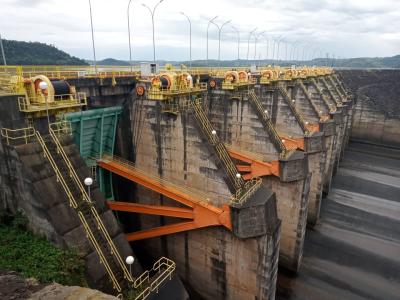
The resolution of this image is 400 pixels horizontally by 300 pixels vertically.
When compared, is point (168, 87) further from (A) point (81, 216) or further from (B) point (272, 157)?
(B) point (272, 157)

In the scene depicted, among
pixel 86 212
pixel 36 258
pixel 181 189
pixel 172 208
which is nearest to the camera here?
pixel 36 258

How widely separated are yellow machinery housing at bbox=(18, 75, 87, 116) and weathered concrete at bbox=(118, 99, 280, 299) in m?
5.90

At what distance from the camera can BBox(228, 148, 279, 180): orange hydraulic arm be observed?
77.4 ft

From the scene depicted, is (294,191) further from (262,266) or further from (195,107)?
(195,107)

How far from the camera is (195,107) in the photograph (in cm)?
1903

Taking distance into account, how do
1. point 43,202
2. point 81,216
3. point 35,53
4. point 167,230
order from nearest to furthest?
point 43,202, point 81,216, point 167,230, point 35,53

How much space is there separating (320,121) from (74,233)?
29.3 m

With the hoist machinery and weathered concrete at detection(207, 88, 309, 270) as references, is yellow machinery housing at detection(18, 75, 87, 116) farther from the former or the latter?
weathered concrete at detection(207, 88, 309, 270)

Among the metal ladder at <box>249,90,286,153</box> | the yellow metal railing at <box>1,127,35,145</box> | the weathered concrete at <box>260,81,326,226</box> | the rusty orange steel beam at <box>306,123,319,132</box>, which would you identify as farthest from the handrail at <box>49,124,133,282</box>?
the rusty orange steel beam at <box>306,123,319,132</box>

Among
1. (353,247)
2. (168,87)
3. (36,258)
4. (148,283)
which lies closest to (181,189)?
(168,87)

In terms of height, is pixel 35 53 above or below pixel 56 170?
above

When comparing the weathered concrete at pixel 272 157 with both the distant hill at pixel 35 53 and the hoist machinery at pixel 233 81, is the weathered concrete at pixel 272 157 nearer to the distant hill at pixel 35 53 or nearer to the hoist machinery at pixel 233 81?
the hoist machinery at pixel 233 81

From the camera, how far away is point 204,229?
18453 mm

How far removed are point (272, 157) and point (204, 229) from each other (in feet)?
29.7
